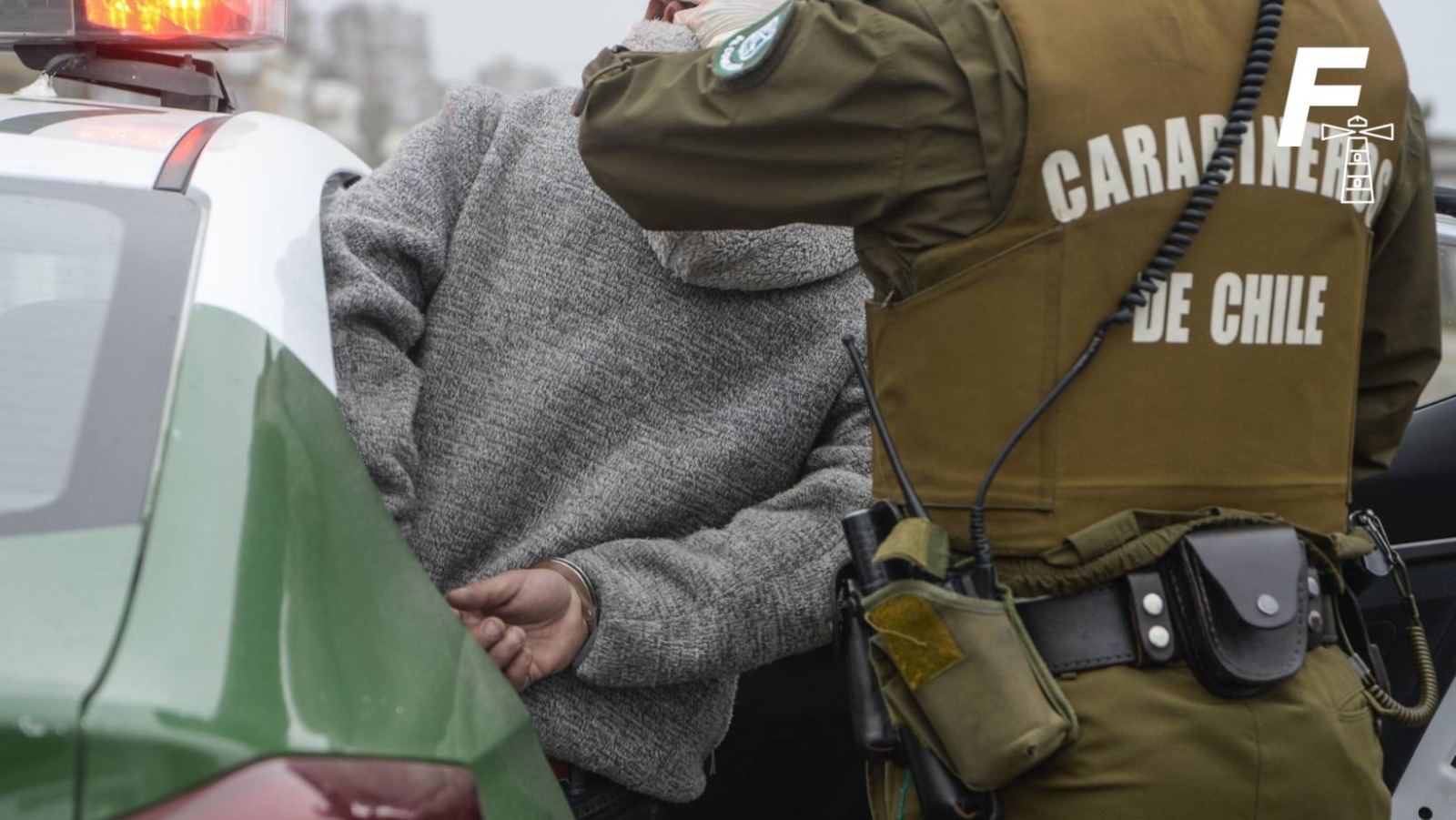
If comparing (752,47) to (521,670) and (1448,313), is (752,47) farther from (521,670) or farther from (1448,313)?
(1448,313)

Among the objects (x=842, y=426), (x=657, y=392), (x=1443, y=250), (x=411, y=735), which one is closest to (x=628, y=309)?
(x=657, y=392)

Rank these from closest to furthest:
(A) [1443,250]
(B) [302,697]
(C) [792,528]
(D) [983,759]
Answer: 1. (B) [302,697]
2. (D) [983,759]
3. (C) [792,528]
4. (A) [1443,250]

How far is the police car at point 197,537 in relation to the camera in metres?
0.91

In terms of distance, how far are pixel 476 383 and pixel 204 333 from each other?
62 centimetres

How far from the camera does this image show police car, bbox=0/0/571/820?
0.91 metres

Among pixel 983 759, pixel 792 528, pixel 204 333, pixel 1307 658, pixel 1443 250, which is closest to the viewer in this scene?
pixel 204 333

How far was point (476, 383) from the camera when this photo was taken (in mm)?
1814

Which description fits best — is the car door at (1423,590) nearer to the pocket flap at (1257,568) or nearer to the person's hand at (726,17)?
the pocket flap at (1257,568)

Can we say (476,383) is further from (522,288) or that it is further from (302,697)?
(302,697)

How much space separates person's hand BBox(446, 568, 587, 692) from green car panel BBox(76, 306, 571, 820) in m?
0.31

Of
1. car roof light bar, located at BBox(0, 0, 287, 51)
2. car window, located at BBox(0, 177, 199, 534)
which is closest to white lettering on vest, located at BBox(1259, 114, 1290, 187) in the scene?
car window, located at BBox(0, 177, 199, 534)

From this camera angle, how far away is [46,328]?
120cm

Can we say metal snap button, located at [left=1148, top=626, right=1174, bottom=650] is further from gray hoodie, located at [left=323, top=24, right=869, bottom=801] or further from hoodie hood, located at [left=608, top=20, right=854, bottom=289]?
hoodie hood, located at [left=608, top=20, right=854, bottom=289]

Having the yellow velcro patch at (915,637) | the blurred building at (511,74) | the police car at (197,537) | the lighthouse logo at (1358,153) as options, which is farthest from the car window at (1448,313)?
the blurred building at (511,74)
